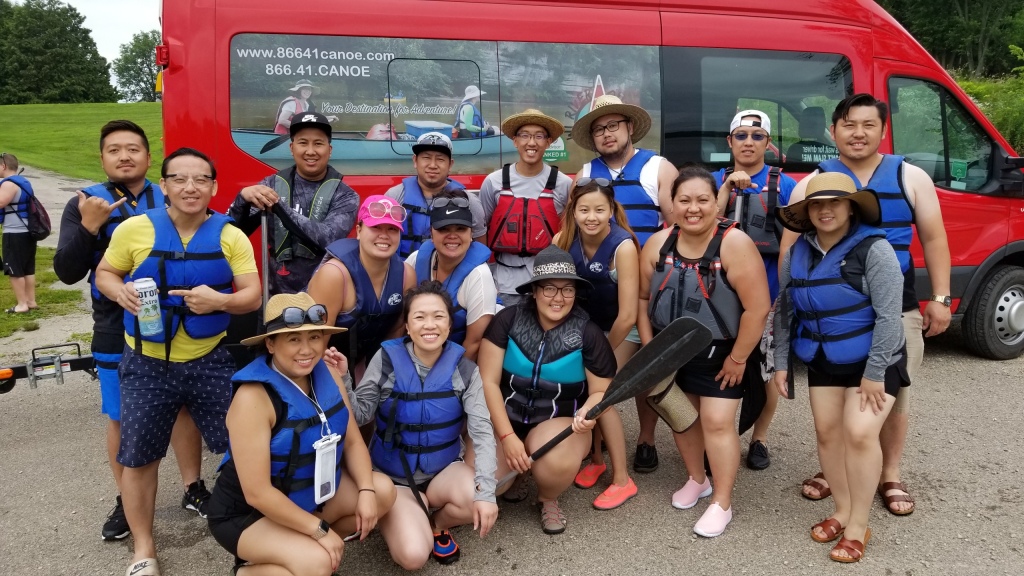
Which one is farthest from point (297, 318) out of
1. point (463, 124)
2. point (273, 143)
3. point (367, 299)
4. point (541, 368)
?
point (463, 124)

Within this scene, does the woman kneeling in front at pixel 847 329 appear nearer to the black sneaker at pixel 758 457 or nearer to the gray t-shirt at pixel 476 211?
the black sneaker at pixel 758 457

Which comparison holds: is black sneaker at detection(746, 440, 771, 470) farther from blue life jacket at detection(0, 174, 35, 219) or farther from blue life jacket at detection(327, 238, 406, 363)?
blue life jacket at detection(0, 174, 35, 219)

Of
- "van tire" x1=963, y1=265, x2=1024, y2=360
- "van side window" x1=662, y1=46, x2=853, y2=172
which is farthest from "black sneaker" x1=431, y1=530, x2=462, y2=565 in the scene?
"van tire" x1=963, y1=265, x2=1024, y2=360

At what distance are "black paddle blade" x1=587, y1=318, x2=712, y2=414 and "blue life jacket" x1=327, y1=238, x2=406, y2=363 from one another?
1.06 metres

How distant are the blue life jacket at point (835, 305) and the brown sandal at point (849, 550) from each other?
772 mm

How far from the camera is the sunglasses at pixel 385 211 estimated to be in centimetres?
305

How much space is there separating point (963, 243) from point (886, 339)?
3.21 meters

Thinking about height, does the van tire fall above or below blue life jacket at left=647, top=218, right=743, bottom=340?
below

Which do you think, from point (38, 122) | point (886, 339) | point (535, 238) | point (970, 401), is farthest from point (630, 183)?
point (38, 122)

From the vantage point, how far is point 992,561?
112 inches

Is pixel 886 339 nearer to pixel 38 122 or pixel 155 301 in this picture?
pixel 155 301

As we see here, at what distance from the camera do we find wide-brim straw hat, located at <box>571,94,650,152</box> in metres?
3.65

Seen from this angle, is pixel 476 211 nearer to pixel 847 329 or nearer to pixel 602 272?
pixel 602 272

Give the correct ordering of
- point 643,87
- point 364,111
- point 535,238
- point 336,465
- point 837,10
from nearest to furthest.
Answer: point 336,465
point 535,238
point 364,111
point 643,87
point 837,10
